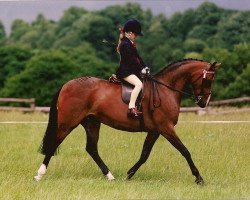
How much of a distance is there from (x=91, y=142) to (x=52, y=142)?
29.3 inches

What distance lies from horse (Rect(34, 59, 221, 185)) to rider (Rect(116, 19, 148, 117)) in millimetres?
248

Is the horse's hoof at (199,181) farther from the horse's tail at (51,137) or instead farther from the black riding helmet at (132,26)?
the black riding helmet at (132,26)

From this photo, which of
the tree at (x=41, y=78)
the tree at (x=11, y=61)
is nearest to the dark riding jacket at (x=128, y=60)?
the tree at (x=41, y=78)

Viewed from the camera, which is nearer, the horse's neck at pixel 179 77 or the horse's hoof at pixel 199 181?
the horse's hoof at pixel 199 181

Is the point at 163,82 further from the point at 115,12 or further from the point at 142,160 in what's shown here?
the point at 115,12

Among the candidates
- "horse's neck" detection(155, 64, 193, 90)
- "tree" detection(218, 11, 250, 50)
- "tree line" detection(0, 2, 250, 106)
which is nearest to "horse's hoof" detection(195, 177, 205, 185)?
"horse's neck" detection(155, 64, 193, 90)

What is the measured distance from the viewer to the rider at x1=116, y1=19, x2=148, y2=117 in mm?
9344

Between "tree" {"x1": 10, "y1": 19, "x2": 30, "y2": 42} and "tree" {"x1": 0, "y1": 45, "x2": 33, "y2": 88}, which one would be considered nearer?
"tree" {"x1": 0, "y1": 45, "x2": 33, "y2": 88}

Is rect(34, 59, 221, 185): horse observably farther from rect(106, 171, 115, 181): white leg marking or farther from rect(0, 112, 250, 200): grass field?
rect(0, 112, 250, 200): grass field

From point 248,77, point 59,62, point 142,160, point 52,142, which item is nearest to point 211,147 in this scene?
point 142,160

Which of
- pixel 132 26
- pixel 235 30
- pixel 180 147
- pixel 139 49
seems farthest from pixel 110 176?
pixel 139 49

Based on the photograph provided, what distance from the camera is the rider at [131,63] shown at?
934 cm

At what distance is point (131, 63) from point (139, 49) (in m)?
60.4

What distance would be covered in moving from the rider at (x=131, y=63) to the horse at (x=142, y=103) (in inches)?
9.8
